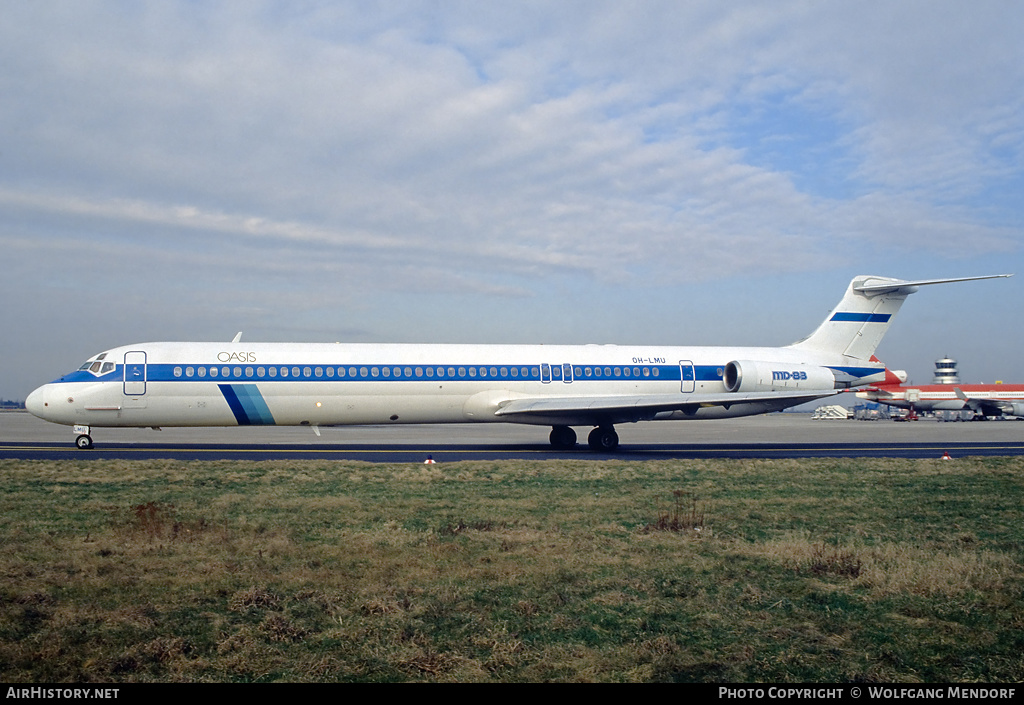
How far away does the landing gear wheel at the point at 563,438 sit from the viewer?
1040 inches

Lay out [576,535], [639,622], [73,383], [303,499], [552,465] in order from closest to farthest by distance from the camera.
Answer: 1. [639,622]
2. [576,535]
3. [303,499]
4. [552,465]
5. [73,383]

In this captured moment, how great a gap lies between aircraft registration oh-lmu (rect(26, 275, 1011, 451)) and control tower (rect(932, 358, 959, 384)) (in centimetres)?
9055

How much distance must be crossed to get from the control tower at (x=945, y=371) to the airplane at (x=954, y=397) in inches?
1590

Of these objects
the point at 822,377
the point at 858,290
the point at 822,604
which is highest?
the point at 858,290

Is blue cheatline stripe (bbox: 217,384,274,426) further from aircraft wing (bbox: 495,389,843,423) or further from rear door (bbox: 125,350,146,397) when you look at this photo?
aircraft wing (bbox: 495,389,843,423)

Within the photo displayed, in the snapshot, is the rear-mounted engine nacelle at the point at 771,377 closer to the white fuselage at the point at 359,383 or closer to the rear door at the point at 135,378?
the white fuselage at the point at 359,383

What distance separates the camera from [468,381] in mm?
24297

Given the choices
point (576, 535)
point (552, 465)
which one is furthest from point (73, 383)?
point (576, 535)

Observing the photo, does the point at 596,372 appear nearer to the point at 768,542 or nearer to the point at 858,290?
the point at 858,290

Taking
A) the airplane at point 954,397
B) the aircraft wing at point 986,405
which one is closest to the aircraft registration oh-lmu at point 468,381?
the airplane at point 954,397

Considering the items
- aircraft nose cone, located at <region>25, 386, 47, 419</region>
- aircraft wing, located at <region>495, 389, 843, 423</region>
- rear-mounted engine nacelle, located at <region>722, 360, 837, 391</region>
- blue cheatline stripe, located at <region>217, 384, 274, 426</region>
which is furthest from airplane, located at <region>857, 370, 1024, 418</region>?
aircraft nose cone, located at <region>25, 386, 47, 419</region>

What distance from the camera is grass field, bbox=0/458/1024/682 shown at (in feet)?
16.9

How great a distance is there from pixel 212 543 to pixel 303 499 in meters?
3.44

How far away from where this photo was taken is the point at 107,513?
1079cm
